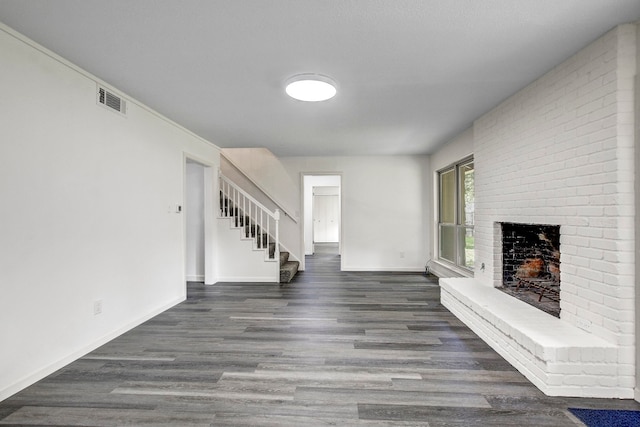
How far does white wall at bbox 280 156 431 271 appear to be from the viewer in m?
6.10

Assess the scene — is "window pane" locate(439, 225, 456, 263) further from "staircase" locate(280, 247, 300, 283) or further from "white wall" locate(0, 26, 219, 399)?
"white wall" locate(0, 26, 219, 399)

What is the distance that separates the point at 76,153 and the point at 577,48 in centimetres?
385

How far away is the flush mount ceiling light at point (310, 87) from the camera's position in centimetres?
253

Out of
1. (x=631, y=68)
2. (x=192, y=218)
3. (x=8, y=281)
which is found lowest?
(x=8, y=281)

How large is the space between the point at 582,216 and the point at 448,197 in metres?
3.34

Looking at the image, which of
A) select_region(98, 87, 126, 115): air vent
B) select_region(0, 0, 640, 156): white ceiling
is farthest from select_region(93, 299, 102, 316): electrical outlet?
select_region(0, 0, 640, 156): white ceiling

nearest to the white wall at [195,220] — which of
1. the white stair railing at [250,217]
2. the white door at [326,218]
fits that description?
the white stair railing at [250,217]

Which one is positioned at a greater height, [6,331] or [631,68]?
[631,68]

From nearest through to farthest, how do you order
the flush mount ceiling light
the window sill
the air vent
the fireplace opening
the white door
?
the flush mount ceiling light < the air vent < the fireplace opening < the window sill < the white door

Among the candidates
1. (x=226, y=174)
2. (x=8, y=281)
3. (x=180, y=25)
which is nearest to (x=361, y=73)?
(x=180, y=25)

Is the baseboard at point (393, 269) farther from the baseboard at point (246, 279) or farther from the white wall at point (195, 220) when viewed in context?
the white wall at point (195, 220)

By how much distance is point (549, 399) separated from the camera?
6.35 feet

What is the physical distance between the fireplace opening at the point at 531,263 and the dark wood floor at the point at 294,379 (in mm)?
732

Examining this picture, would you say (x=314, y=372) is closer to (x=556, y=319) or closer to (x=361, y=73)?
(x=556, y=319)
